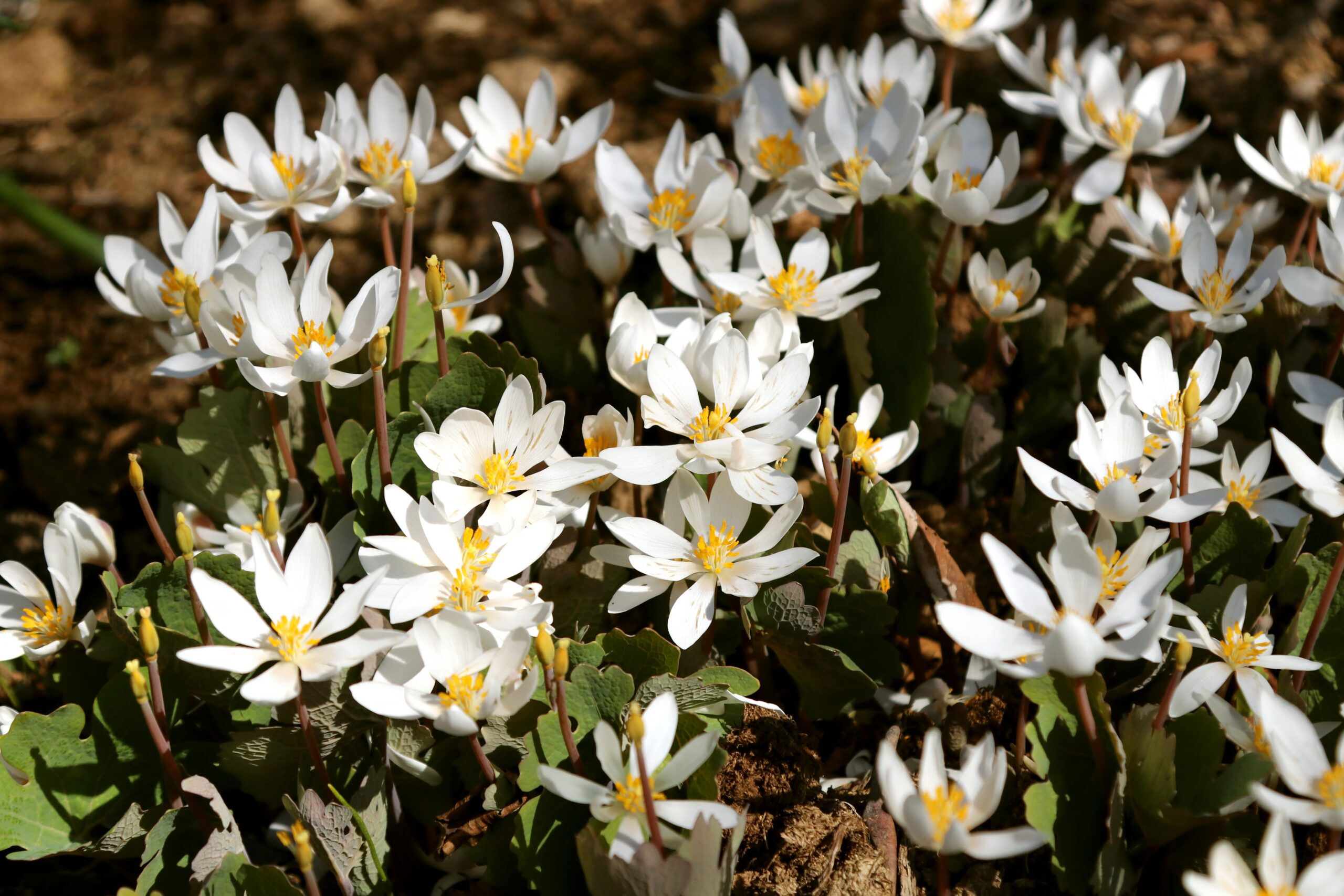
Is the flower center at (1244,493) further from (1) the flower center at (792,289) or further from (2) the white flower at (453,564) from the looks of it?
(2) the white flower at (453,564)

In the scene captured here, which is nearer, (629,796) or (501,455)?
(629,796)

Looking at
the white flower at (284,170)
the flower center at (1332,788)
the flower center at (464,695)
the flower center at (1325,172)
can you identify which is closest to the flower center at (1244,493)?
the flower center at (1332,788)

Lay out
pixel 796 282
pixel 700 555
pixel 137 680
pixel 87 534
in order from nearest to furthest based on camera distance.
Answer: pixel 137 680
pixel 700 555
pixel 87 534
pixel 796 282

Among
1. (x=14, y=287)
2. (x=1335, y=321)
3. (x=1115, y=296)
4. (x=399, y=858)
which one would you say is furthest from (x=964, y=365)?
(x=14, y=287)

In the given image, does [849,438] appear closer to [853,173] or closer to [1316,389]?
[853,173]

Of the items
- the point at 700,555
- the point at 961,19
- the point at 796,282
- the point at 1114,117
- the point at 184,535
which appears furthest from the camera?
the point at 961,19

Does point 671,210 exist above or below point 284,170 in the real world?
below

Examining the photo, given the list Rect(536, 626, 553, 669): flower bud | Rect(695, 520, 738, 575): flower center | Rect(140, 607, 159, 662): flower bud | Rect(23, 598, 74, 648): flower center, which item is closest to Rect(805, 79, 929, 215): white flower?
Rect(695, 520, 738, 575): flower center

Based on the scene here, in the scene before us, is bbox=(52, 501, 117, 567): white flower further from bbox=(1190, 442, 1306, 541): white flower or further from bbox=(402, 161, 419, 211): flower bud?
bbox=(1190, 442, 1306, 541): white flower

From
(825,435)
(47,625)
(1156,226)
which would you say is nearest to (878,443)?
(825,435)
